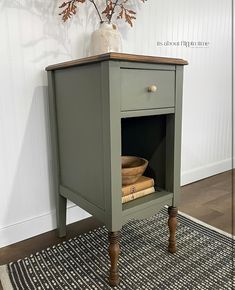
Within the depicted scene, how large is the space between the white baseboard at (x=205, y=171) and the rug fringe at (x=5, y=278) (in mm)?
1326

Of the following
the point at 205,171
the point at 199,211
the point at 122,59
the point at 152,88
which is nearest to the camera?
the point at 122,59

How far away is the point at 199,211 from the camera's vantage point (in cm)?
159

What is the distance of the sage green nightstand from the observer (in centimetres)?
89

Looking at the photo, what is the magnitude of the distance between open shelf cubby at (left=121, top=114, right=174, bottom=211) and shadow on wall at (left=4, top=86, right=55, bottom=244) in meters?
0.40

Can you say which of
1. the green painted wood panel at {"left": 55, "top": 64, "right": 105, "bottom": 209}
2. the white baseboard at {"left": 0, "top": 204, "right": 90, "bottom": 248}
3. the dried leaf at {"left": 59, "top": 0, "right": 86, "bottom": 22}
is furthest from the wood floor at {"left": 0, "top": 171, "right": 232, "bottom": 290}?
the dried leaf at {"left": 59, "top": 0, "right": 86, "bottom": 22}

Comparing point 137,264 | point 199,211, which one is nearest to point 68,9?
point 137,264

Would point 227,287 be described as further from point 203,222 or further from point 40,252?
point 40,252

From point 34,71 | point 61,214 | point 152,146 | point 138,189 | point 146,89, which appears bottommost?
point 61,214

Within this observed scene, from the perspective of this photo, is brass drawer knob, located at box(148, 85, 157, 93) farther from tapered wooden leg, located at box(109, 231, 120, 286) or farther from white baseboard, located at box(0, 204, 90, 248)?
white baseboard, located at box(0, 204, 90, 248)

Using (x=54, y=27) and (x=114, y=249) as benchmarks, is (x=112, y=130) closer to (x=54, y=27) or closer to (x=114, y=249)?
(x=114, y=249)

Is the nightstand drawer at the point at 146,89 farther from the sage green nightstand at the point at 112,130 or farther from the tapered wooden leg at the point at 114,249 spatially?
the tapered wooden leg at the point at 114,249

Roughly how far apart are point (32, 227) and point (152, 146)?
0.72 m

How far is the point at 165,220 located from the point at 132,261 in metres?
0.41

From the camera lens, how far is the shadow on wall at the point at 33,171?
1.27 meters
